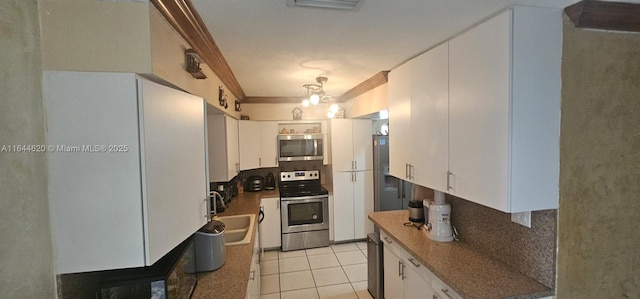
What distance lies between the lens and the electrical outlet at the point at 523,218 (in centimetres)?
154

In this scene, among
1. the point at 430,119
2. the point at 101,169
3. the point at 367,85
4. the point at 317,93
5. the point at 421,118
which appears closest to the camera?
the point at 101,169

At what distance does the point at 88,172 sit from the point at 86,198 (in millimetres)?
95

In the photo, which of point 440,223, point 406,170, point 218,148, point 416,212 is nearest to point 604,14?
point 406,170

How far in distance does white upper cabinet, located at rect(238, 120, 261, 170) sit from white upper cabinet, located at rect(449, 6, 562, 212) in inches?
122

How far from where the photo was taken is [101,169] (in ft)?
3.35

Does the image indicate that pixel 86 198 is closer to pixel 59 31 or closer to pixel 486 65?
pixel 59 31

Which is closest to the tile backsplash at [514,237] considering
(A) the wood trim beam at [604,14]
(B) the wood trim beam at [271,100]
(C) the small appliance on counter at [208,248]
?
(A) the wood trim beam at [604,14]

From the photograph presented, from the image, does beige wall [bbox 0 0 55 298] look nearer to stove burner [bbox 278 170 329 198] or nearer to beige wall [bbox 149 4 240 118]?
beige wall [bbox 149 4 240 118]

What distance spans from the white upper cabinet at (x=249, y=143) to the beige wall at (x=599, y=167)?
338 cm

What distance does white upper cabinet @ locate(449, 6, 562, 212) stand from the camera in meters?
1.32

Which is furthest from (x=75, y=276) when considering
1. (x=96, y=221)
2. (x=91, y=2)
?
(x=91, y=2)

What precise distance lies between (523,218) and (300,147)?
3.13m

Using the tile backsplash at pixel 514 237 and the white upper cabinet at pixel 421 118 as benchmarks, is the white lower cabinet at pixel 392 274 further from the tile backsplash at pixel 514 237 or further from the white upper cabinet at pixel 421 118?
the white upper cabinet at pixel 421 118

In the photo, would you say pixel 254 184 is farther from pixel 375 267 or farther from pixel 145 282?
pixel 145 282
